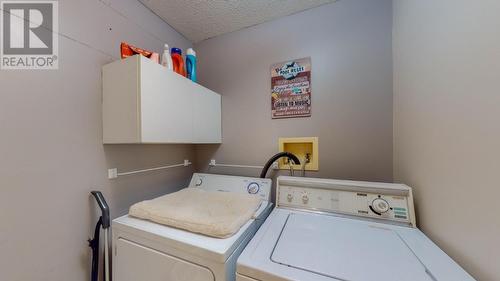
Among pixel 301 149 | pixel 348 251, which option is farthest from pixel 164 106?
pixel 348 251

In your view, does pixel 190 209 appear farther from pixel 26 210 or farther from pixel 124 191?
pixel 26 210

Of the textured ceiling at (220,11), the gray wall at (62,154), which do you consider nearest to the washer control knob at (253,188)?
the gray wall at (62,154)

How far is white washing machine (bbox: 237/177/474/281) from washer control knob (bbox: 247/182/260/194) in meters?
0.25

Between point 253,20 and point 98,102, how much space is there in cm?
146

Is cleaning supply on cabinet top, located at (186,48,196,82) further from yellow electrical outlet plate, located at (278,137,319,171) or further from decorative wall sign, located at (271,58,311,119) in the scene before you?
yellow electrical outlet plate, located at (278,137,319,171)

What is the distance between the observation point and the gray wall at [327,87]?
1.34 metres

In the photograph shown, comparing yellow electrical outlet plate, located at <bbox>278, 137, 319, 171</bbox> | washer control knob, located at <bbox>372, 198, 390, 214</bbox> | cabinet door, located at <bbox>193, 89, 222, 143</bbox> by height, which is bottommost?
washer control knob, located at <bbox>372, 198, 390, 214</bbox>

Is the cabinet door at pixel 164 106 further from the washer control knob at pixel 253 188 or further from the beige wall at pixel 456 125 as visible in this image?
the beige wall at pixel 456 125

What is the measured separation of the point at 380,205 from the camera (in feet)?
3.40

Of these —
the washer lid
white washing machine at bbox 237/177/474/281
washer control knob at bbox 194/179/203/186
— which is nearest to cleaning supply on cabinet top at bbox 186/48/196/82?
washer control knob at bbox 194/179/203/186

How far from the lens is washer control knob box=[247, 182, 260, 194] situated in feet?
4.85

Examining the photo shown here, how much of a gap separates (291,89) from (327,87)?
0.99 feet

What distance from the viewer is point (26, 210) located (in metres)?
0.86

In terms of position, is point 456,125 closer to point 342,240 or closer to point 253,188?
point 342,240
